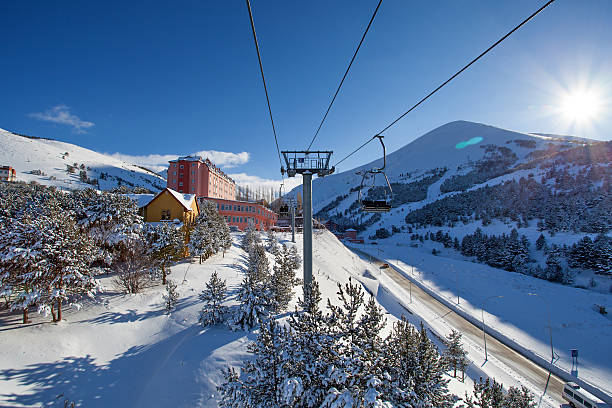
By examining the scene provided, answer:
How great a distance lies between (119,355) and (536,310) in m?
51.7

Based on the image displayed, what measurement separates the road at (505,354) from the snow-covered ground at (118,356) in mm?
16836

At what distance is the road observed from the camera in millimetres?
22894

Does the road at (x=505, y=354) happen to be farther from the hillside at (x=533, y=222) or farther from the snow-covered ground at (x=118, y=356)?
the hillside at (x=533, y=222)

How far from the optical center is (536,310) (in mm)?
37094

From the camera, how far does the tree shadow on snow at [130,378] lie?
805 centimetres

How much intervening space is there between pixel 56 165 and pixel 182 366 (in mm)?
157524

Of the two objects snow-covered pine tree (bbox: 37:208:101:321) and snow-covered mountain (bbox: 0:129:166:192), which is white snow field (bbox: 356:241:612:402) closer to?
snow-covered pine tree (bbox: 37:208:101:321)

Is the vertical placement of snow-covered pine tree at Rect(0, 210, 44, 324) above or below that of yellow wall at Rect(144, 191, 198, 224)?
below

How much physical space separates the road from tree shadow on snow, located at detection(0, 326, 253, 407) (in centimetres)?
2822

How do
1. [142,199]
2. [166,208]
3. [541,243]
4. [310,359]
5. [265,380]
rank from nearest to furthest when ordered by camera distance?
[310,359] < [265,380] < [166,208] < [142,199] < [541,243]

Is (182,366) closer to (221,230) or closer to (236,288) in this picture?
(236,288)

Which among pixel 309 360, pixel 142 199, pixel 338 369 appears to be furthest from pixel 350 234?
pixel 338 369

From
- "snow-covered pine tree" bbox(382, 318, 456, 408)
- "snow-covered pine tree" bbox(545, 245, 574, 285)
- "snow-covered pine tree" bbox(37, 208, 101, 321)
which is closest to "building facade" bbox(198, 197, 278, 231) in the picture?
"snow-covered pine tree" bbox(37, 208, 101, 321)

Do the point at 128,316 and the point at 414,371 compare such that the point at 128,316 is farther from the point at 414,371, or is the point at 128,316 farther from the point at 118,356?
the point at 414,371
